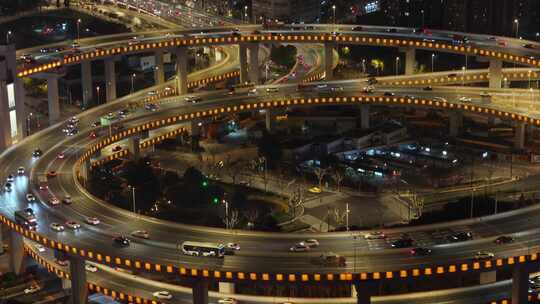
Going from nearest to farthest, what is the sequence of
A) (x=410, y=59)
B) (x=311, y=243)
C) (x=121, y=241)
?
1. (x=311, y=243)
2. (x=121, y=241)
3. (x=410, y=59)

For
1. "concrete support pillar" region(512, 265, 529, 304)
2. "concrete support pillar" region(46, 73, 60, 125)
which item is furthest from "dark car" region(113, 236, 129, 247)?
"concrete support pillar" region(46, 73, 60, 125)

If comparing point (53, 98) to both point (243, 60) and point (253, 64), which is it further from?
point (243, 60)

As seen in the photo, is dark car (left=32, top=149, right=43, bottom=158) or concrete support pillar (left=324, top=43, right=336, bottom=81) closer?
dark car (left=32, top=149, right=43, bottom=158)

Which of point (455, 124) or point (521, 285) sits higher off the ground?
point (455, 124)

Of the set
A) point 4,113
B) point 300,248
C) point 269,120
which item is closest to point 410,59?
point 269,120

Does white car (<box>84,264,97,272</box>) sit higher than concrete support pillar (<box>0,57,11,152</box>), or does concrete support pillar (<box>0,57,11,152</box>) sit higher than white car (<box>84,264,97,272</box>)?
concrete support pillar (<box>0,57,11,152</box>)

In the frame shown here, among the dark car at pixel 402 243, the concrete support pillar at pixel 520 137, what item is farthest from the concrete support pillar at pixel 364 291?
the concrete support pillar at pixel 520 137

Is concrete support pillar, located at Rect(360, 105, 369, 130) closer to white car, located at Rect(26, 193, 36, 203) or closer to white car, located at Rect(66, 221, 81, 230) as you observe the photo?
white car, located at Rect(26, 193, 36, 203)
